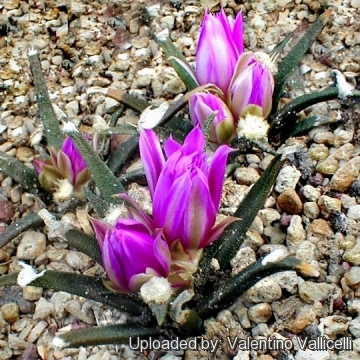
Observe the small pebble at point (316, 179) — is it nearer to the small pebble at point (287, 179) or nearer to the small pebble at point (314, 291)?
the small pebble at point (287, 179)

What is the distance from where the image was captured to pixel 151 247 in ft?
2.87

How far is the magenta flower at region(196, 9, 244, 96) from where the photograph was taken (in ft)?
3.96

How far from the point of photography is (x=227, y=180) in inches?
50.6

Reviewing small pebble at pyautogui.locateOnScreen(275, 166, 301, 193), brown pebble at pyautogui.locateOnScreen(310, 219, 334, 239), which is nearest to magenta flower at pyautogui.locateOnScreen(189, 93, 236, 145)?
small pebble at pyautogui.locateOnScreen(275, 166, 301, 193)

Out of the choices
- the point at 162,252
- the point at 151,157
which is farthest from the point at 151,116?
the point at 162,252

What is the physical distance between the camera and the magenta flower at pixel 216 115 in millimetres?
1185

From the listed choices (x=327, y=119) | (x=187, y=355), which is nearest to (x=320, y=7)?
(x=327, y=119)

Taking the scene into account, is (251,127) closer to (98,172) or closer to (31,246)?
(98,172)

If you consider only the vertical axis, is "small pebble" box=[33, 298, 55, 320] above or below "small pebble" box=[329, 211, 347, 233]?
below

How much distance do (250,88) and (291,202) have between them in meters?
0.22

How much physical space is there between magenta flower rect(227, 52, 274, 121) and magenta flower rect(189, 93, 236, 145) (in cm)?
2

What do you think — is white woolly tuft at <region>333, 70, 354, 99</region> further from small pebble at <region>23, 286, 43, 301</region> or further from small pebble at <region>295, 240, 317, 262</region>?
small pebble at <region>23, 286, 43, 301</region>

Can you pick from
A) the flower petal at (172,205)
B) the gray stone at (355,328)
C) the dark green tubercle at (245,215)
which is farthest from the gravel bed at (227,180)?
the flower petal at (172,205)

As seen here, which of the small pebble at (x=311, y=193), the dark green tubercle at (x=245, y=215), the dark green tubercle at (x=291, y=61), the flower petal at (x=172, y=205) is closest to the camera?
the flower petal at (x=172, y=205)
